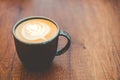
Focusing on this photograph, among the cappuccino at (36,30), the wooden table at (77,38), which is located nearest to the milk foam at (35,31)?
the cappuccino at (36,30)

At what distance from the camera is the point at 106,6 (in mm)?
965

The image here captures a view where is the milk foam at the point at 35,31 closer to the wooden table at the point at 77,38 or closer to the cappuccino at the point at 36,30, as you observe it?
the cappuccino at the point at 36,30

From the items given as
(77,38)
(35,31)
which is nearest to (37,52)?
(35,31)

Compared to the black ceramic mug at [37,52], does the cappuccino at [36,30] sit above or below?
above

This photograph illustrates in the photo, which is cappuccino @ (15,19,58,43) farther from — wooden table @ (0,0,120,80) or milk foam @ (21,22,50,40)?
wooden table @ (0,0,120,80)

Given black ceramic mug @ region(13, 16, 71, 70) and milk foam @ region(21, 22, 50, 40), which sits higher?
milk foam @ region(21, 22, 50, 40)

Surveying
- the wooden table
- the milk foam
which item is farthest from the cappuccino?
the wooden table

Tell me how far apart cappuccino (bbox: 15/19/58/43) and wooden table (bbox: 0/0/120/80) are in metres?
0.10

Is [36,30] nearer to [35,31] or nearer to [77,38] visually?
[35,31]

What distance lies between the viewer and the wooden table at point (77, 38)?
681 millimetres

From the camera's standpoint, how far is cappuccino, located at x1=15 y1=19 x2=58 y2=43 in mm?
633

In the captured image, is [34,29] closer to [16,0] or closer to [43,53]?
[43,53]

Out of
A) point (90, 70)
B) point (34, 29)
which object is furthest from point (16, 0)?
point (90, 70)

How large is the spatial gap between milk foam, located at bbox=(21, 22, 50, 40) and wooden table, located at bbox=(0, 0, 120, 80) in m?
0.10
